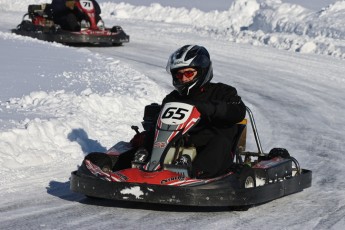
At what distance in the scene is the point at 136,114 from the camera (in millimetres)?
11359

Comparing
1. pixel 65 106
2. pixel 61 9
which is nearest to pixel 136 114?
pixel 65 106

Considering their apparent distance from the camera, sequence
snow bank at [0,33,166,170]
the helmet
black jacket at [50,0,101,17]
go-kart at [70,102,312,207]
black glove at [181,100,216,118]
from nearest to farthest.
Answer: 1. go-kart at [70,102,312,207]
2. black glove at [181,100,216,118]
3. the helmet
4. snow bank at [0,33,166,170]
5. black jacket at [50,0,101,17]

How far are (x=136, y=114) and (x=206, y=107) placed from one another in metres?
4.32

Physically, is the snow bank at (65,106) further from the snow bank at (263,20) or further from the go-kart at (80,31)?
the snow bank at (263,20)

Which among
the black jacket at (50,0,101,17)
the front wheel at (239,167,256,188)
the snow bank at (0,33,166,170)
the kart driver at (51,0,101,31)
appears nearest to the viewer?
the front wheel at (239,167,256,188)

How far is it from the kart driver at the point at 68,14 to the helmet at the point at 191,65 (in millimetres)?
13096

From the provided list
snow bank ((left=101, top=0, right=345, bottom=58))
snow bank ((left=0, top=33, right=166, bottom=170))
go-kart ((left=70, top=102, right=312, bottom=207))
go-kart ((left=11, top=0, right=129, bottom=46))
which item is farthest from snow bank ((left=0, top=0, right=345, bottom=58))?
go-kart ((left=70, top=102, right=312, bottom=207))

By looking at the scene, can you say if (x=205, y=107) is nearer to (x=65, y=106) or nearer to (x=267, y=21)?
(x=65, y=106)

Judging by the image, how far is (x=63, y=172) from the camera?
811 cm

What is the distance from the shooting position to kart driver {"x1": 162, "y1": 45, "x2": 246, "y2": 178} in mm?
6906

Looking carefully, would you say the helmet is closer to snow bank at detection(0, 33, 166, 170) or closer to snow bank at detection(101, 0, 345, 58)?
snow bank at detection(0, 33, 166, 170)

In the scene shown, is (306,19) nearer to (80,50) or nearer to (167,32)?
(167,32)

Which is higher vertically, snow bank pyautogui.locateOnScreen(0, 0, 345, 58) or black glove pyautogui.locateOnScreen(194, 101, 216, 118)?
black glove pyautogui.locateOnScreen(194, 101, 216, 118)

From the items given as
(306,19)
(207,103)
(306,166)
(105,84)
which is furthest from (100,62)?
(306,19)
